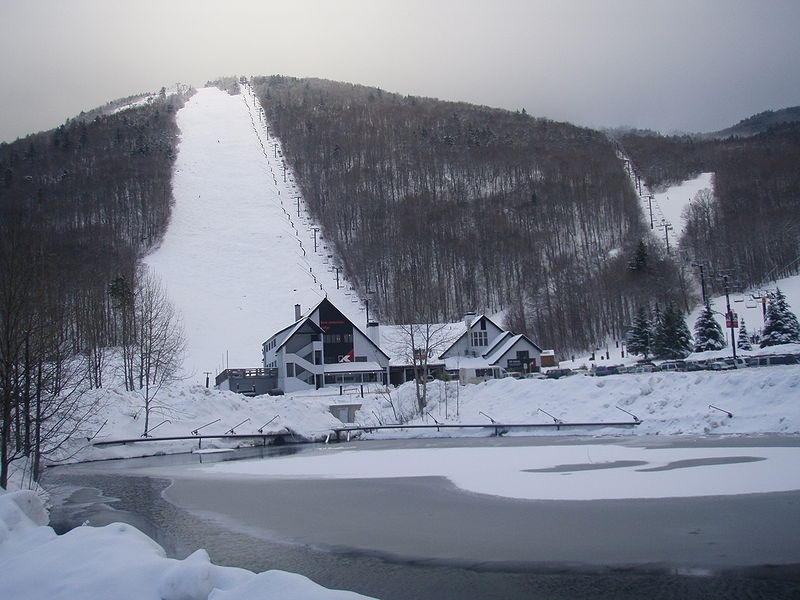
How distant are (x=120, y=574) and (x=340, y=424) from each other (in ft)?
110

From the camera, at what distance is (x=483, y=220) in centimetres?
12850

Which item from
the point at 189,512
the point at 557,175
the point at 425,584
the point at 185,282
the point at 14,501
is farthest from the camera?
the point at 557,175

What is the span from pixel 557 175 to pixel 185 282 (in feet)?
271

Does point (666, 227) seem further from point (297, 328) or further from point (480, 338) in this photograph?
point (297, 328)

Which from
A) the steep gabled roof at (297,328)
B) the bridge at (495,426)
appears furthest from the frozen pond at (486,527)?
the steep gabled roof at (297,328)

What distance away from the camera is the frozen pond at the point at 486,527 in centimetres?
941

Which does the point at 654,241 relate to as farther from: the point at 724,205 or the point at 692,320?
the point at 692,320

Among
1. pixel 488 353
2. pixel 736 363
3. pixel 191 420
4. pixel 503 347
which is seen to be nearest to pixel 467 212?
pixel 488 353

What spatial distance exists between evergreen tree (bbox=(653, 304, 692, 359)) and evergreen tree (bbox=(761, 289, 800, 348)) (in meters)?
6.73

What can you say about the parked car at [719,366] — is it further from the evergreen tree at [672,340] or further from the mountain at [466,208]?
the mountain at [466,208]

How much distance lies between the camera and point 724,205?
122625mm

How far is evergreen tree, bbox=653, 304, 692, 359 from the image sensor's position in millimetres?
64750

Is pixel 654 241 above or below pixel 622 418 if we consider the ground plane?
above

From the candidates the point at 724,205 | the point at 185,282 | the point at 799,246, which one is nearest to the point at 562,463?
the point at 185,282
